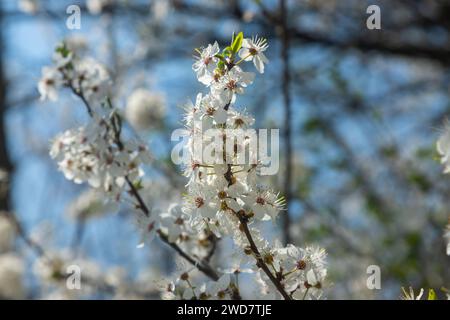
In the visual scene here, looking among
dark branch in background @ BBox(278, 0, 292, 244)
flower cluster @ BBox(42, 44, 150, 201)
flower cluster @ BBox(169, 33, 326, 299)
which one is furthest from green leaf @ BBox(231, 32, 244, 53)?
dark branch in background @ BBox(278, 0, 292, 244)

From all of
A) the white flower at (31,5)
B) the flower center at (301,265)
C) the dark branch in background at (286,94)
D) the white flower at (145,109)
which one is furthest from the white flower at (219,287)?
the white flower at (31,5)

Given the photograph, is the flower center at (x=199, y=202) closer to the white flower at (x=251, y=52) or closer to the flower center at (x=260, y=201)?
the flower center at (x=260, y=201)

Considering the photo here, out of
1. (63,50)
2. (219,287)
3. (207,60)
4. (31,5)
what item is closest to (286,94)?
(63,50)

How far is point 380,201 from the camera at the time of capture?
14.3ft

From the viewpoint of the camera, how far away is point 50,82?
88.0 inches

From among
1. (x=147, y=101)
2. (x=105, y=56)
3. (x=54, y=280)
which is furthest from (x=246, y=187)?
(x=105, y=56)

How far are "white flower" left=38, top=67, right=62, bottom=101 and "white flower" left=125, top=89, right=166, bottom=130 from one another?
4.93 feet

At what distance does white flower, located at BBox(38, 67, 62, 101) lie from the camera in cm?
223

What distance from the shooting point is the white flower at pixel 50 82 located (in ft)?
7.31

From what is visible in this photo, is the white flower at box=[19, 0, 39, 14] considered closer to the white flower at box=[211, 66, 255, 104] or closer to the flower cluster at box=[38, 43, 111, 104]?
the flower cluster at box=[38, 43, 111, 104]

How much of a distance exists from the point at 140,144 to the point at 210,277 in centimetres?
53

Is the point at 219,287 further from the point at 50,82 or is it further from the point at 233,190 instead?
the point at 50,82

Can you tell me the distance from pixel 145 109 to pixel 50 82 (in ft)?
5.20
